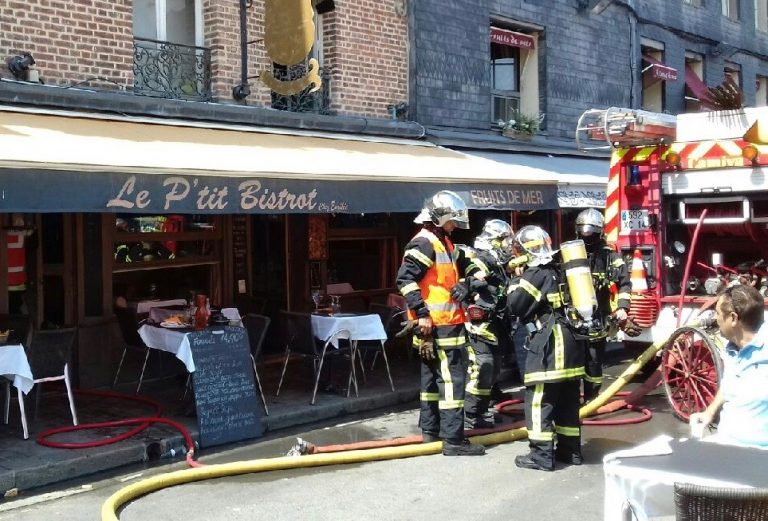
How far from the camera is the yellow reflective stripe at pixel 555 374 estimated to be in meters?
6.19

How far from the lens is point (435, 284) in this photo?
266 inches

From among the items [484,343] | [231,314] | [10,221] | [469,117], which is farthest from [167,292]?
[469,117]

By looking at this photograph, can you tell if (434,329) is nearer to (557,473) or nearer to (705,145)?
(557,473)

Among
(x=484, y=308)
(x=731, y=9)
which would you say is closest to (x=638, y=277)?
(x=484, y=308)

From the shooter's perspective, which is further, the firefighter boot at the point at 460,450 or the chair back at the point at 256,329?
the chair back at the point at 256,329

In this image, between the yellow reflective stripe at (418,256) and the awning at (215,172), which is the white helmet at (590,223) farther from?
the yellow reflective stripe at (418,256)

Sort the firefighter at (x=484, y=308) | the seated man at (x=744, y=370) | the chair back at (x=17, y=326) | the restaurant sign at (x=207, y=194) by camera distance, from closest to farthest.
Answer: the seated man at (x=744, y=370) < the restaurant sign at (x=207, y=194) < the firefighter at (x=484, y=308) < the chair back at (x=17, y=326)

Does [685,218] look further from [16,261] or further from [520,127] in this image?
[16,261]

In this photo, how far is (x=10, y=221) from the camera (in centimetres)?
844

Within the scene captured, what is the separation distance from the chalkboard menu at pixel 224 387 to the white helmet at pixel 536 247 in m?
2.68

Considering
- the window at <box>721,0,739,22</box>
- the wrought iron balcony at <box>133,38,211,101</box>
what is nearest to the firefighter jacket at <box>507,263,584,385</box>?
the wrought iron balcony at <box>133,38,211,101</box>

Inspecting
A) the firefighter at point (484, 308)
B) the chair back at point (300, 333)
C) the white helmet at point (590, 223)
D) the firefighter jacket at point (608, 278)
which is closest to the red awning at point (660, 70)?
the firefighter jacket at point (608, 278)

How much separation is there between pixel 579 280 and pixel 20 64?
5274mm

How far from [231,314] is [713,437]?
20.4ft
